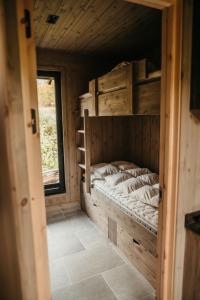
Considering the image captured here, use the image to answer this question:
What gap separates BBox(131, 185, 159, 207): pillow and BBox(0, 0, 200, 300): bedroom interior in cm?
2

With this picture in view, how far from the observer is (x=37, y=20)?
232cm

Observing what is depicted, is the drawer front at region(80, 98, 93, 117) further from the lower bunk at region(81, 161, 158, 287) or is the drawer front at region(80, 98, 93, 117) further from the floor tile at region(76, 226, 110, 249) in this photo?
the floor tile at region(76, 226, 110, 249)

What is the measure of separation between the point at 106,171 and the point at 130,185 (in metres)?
0.67

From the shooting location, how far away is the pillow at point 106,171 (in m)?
3.34

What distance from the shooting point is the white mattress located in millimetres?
1989

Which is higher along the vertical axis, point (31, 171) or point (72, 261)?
point (31, 171)

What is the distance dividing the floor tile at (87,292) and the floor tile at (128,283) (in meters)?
0.06

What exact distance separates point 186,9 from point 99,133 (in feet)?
8.96

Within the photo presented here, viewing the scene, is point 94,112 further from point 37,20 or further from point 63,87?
point 37,20

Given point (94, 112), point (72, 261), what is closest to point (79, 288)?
point (72, 261)

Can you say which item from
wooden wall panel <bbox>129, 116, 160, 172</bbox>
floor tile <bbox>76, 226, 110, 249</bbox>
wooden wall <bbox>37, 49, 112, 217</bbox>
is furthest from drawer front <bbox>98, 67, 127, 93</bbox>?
floor tile <bbox>76, 226, 110, 249</bbox>

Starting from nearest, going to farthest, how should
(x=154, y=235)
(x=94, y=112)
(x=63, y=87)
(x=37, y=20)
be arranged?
(x=154, y=235) → (x=37, y=20) → (x=94, y=112) → (x=63, y=87)

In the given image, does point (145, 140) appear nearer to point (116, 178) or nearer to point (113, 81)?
point (116, 178)

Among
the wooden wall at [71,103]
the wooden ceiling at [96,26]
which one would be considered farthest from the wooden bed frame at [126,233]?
the wooden ceiling at [96,26]
